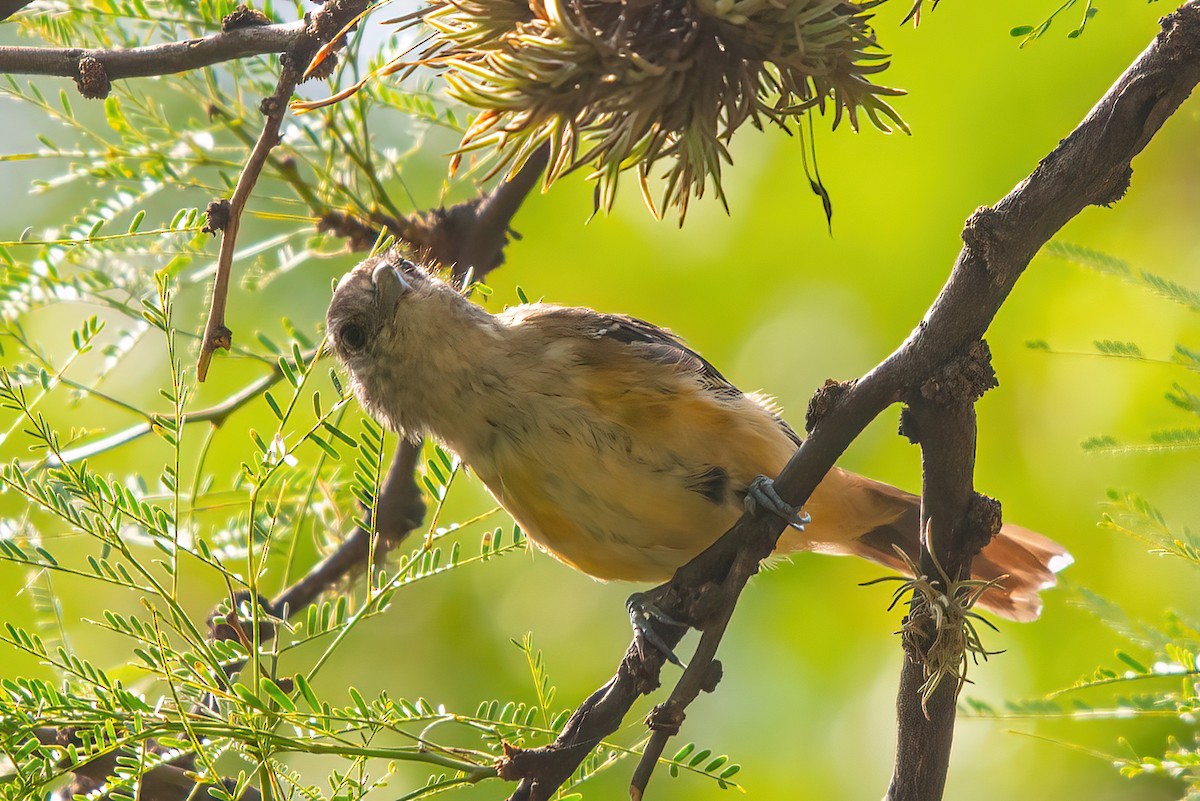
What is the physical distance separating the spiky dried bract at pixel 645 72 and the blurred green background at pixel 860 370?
1.87 m

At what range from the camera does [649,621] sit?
257 centimetres

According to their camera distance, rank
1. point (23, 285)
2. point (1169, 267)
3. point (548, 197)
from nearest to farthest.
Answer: point (23, 285), point (1169, 267), point (548, 197)

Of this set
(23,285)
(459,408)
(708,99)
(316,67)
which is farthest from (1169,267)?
(23,285)

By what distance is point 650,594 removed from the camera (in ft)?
8.74

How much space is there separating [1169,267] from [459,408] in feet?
8.74

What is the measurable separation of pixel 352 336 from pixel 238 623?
1138 mm

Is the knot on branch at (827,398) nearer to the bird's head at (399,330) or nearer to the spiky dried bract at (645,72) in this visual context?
the spiky dried bract at (645,72)

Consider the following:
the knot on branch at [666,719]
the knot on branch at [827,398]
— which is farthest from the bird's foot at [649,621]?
the knot on branch at [827,398]

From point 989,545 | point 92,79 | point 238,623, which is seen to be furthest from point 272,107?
point 989,545

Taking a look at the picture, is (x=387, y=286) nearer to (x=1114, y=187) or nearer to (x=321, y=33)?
(x=321, y=33)

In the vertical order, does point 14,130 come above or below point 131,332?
above

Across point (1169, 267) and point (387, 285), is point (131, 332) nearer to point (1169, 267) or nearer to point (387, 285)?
point (387, 285)

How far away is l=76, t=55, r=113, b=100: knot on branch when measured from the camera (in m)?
1.98

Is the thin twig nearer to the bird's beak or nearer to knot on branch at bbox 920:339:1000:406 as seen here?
the bird's beak
